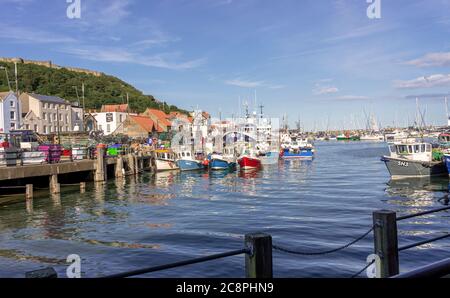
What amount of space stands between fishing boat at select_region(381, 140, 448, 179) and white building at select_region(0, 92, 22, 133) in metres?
55.4

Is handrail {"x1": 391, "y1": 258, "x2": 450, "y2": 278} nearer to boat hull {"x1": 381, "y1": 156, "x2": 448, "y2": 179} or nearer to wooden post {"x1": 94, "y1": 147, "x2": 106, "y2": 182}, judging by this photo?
boat hull {"x1": 381, "y1": 156, "x2": 448, "y2": 179}

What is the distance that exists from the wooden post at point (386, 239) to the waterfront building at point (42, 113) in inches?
3025

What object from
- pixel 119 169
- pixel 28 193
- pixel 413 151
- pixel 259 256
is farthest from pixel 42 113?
pixel 259 256

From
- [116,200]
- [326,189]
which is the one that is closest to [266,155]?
[326,189]

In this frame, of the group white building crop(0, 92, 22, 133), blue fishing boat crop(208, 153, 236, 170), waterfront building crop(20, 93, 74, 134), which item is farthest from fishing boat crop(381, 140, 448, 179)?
waterfront building crop(20, 93, 74, 134)

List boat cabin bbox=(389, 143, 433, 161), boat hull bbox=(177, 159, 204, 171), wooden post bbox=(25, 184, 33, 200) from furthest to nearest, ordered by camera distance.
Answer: boat hull bbox=(177, 159, 204, 171) < boat cabin bbox=(389, 143, 433, 161) < wooden post bbox=(25, 184, 33, 200)

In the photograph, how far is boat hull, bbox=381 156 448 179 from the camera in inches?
1639

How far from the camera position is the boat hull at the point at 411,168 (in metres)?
41.6

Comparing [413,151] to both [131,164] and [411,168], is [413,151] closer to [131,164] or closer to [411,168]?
[411,168]

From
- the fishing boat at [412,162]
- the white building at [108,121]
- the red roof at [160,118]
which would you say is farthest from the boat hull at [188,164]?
the red roof at [160,118]

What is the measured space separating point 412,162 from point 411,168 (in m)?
0.58

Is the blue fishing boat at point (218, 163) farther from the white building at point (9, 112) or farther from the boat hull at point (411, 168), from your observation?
the white building at point (9, 112)

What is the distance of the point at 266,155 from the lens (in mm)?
67938

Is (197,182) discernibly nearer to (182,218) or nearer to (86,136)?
(182,218)
